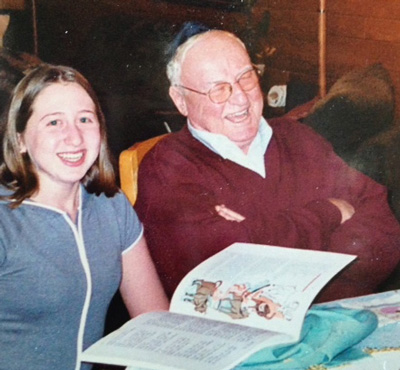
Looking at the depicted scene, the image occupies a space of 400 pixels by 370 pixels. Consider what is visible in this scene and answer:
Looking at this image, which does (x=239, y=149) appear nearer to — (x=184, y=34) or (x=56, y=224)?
(x=184, y=34)

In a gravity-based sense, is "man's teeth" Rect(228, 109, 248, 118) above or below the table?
above

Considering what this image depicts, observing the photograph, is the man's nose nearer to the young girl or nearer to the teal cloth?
the young girl

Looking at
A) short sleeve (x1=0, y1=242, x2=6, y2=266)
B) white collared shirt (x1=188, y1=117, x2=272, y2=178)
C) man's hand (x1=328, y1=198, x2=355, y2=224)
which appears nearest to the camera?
short sleeve (x1=0, y1=242, x2=6, y2=266)

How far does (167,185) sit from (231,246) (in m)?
0.19

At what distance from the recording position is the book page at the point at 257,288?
108 centimetres

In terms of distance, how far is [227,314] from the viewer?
3.64 feet

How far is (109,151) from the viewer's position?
3.91 ft

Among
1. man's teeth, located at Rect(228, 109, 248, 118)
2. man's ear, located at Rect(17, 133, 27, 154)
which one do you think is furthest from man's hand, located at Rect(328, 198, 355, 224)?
man's ear, located at Rect(17, 133, 27, 154)

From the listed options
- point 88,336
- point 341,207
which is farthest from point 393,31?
point 88,336

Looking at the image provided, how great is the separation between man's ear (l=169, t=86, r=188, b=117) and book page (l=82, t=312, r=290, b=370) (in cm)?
43

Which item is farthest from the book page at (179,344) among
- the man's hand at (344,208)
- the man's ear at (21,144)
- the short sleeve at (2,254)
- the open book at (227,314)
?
the man's hand at (344,208)

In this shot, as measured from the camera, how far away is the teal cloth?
3.17 feet

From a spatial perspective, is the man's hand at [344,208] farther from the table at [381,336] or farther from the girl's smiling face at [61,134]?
the girl's smiling face at [61,134]

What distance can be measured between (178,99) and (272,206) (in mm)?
321
